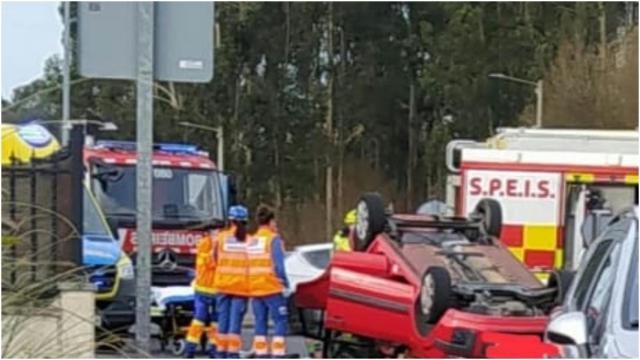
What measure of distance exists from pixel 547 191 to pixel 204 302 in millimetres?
5139

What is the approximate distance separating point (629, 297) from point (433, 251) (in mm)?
4095

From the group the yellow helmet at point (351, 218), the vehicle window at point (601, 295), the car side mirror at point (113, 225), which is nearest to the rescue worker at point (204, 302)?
the yellow helmet at point (351, 218)

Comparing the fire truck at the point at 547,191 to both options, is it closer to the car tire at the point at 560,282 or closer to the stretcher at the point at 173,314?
the stretcher at the point at 173,314

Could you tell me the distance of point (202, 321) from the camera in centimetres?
1254

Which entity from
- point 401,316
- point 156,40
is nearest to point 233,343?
point 401,316

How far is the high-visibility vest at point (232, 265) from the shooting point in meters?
11.9

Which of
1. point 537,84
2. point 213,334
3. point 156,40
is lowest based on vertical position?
point 213,334

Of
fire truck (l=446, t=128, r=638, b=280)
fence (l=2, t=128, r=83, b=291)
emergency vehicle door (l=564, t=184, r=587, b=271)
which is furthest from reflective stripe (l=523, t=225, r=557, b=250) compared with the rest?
fence (l=2, t=128, r=83, b=291)

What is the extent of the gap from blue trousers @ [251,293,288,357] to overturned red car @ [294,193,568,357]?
1.00ft

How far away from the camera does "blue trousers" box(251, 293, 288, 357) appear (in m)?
11.8

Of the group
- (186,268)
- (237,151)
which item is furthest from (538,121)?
(186,268)

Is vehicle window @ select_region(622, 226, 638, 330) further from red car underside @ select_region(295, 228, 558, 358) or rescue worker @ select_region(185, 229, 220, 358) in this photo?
rescue worker @ select_region(185, 229, 220, 358)

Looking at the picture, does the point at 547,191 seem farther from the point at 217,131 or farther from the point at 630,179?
the point at 217,131

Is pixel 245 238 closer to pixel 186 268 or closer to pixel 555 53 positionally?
pixel 186 268
